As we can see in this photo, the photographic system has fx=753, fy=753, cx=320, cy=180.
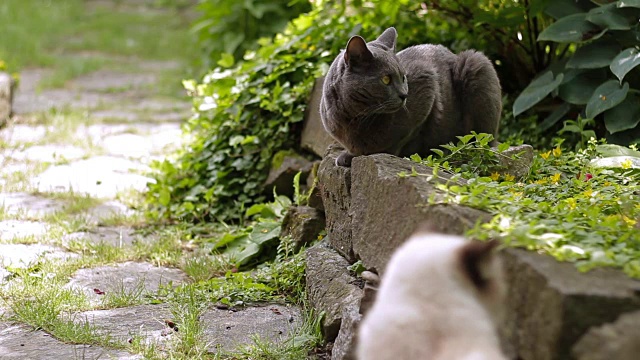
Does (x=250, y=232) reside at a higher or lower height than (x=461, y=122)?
lower

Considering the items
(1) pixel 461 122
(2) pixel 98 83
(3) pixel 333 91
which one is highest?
(3) pixel 333 91

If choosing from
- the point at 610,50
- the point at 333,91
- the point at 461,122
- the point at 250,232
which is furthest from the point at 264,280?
the point at 610,50

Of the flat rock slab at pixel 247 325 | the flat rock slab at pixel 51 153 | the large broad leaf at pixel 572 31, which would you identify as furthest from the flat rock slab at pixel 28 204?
the large broad leaf at pixel 572 31

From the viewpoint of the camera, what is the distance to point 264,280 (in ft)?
12.8

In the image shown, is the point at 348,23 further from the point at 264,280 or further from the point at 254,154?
the point at 264,280

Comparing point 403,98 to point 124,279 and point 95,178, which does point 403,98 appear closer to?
point 124,279

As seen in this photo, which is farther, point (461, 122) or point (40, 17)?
point (40, 17)

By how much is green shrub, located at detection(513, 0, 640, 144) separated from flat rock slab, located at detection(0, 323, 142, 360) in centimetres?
286

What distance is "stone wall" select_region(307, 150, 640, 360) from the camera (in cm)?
177

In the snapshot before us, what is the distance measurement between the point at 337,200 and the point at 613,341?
202 centimetres

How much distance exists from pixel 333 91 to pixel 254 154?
193cm

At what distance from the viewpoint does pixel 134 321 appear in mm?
3371

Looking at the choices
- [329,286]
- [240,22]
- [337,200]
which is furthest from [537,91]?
[240,22]

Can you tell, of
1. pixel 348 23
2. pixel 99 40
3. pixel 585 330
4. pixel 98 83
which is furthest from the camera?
pixel 99 40
